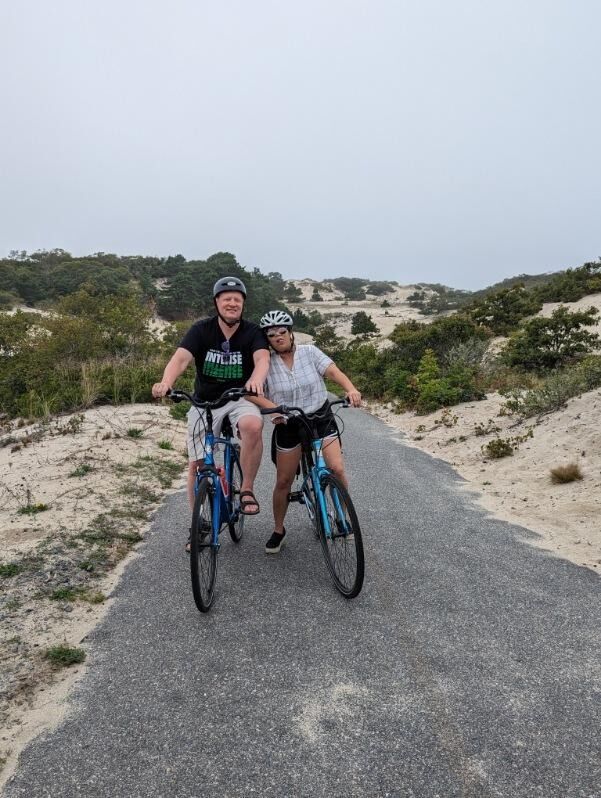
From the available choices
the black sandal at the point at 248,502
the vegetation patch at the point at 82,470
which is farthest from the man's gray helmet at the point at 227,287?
the vegetation patch at the point at 82,470

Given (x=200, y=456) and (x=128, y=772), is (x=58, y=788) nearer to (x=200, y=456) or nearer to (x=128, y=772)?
(x=128, y=772)

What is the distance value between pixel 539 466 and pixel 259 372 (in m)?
5.74

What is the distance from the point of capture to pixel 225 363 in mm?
4059

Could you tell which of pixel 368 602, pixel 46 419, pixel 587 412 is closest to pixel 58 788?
pixel 368 602

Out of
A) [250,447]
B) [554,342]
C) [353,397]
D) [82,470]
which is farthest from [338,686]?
[554,342]

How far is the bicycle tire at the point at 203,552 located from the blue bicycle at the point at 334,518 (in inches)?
32.3

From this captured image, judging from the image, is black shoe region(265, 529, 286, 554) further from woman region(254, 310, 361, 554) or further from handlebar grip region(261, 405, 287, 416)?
handlebar grip region(261, 405, 287, 416)

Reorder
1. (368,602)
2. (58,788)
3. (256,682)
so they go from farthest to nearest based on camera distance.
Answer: (368,602)
(256,682)
(58,788)

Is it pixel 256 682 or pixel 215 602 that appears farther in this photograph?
pixel 215 602

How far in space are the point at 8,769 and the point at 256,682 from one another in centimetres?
122

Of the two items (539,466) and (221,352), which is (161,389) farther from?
(539,466)

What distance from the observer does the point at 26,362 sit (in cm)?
1593

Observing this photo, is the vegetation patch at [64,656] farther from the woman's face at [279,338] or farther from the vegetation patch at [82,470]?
the vegetation patch at [82,470]

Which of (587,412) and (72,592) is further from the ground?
(587,412)
